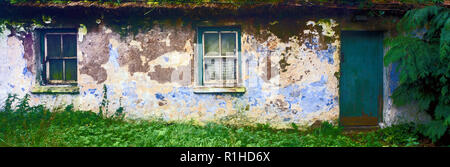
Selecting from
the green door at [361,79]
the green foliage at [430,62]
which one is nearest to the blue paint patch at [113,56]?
the green door at [361,79]

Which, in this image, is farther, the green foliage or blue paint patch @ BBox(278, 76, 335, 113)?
blue paint patch @ BBox(278, 76, 335, 113)

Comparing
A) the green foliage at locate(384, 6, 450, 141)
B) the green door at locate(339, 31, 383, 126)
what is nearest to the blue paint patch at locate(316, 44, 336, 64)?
the green door at locate(339, 31, 383, 126)

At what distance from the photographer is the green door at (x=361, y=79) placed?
6.49m

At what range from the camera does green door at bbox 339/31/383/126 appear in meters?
6.49

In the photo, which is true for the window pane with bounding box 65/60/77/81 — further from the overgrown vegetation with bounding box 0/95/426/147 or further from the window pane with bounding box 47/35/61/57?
the overgrown vegetation with bounding box 0/95/426/147

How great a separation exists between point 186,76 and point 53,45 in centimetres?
313

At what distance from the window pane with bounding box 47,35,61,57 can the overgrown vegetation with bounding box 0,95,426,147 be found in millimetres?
1143

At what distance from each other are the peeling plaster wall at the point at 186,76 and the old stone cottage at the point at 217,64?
0.02 metres

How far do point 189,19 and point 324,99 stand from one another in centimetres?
336

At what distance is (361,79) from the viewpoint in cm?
653

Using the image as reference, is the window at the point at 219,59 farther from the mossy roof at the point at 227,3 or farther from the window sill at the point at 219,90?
the mossy roof at the point at 227,3

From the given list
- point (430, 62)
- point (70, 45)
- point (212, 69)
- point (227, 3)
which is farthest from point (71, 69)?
point (430, 62)

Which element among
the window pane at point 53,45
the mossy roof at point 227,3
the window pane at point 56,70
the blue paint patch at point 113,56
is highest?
the mossy roof at point 227,3
